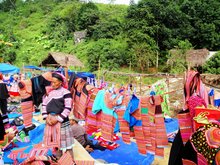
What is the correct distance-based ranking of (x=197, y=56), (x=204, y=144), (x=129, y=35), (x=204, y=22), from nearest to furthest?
1. (x=204, y=144)
2. (x=197, y=56)
3. (x=129, y=35)
4. (x=204, y=22)

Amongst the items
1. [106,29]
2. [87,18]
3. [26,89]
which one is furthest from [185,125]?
[87,18]

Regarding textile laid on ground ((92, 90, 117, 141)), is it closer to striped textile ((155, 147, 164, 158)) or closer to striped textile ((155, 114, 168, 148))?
striped textile ((155, 114, 168, 148))

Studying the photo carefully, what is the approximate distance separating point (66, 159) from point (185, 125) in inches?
73.6

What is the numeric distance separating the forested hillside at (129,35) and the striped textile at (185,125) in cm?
1540

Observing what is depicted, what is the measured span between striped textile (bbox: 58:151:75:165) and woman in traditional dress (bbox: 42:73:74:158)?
0.09m

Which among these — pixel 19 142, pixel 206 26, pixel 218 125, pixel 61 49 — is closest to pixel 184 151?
pixel 218 125

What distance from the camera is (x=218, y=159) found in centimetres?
175

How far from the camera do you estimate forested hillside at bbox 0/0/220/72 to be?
20469mm

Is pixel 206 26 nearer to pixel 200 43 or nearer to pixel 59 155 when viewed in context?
pixel 200 43

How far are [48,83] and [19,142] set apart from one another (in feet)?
6.92

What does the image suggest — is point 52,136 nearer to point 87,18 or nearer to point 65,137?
point 65,137

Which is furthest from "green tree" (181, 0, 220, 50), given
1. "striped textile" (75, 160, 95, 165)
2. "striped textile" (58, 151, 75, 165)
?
"striped textile" (58, 151, 75, 165)

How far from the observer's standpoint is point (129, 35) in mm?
21781

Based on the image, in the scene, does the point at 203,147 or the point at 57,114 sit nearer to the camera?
the point at 203,147
